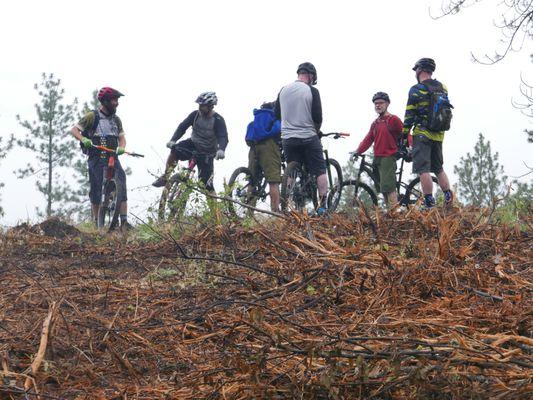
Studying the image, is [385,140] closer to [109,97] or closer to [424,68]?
[424,68]

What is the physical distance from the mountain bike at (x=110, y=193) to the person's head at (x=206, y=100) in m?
1.17

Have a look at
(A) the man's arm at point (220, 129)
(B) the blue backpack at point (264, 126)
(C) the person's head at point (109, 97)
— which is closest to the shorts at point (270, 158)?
(B) the blue backpack at point (264, 126)

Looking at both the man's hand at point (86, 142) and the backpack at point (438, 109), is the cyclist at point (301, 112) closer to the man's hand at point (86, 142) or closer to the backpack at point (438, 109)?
the backpack at point (438, 109)

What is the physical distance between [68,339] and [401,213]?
316cm

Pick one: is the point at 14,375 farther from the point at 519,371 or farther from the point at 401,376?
the point at 519,371

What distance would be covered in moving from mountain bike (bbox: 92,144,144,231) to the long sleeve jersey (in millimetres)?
4024

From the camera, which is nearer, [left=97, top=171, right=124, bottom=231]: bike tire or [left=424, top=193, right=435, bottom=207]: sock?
[left=424, top=193, right=435, bottom=207]: sock

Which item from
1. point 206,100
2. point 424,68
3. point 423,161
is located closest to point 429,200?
point 423,161

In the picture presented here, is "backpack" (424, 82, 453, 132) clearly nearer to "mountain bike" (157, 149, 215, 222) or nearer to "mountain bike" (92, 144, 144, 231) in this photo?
"mountain bike" (157, 149, 215, 222)

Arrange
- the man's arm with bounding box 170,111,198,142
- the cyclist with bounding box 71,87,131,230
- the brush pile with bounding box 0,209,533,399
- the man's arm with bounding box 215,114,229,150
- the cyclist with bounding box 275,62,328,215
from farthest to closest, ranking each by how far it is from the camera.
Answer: the man's arm with bounding box 170,111,198,142 → the man's arm with bounding box 215,114,229,150 → the cyclist with bounding box 71,87,131,230 → the cyclist with bounding box 275,62,328,215 → the brush pile with bounding box 0,209,533,399

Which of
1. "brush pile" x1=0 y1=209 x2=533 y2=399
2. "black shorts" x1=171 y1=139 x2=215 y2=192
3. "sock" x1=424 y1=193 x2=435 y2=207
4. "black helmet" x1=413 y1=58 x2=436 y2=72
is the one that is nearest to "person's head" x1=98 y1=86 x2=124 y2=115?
"black shorts" x1=171 y1=139 x2=215 y2=192

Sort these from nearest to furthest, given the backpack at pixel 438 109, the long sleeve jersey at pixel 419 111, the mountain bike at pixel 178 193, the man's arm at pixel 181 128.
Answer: the mountain bike at pixel 178 193
the backpack at pixel 438 109
the long sleeve jersey at pixel 419 111
the man's arm at pixel 181 128

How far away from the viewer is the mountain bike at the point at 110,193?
10906 millimetres

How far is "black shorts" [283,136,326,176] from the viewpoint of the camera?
32.4 ft
